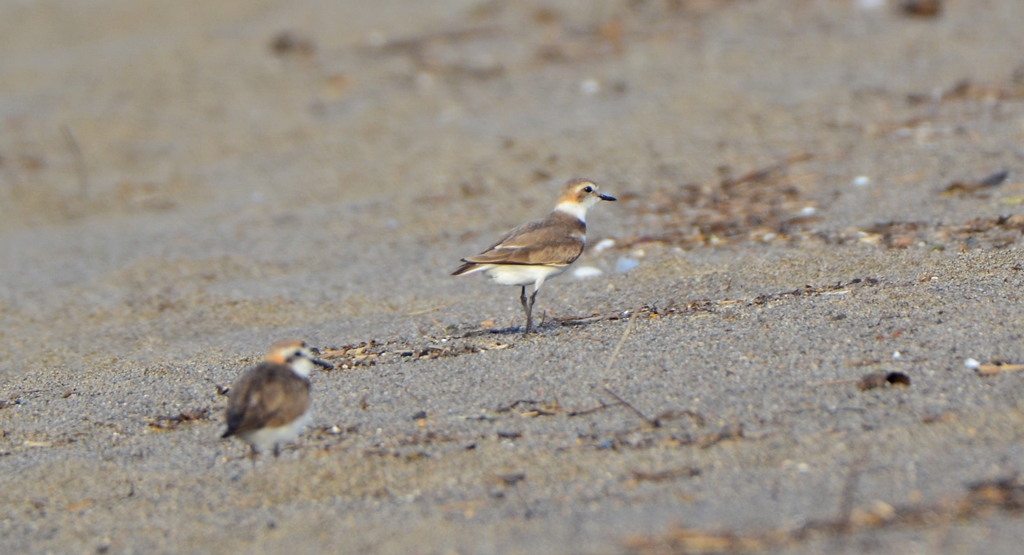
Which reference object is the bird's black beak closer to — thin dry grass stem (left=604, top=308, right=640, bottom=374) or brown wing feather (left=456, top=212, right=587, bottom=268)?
brown wing feather (left=456, top=212, right=587, bottom=268)

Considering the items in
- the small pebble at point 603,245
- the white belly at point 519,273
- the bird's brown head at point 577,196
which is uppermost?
the bird's brown head at point 577,196

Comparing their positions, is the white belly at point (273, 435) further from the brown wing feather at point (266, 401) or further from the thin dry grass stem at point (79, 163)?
the thin dry grass stem at point (79, 163)

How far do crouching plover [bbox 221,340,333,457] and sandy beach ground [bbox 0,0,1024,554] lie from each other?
156 mm

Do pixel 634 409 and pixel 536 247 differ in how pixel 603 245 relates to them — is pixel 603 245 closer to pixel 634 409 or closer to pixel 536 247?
pixel 536 247

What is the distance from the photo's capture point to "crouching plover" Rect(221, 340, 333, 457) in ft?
14.3

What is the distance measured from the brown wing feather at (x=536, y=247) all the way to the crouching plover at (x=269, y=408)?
65.6 inches

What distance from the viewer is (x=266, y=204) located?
34.0ft

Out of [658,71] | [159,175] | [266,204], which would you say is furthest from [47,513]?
[658,71]

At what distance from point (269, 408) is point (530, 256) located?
7.27ft

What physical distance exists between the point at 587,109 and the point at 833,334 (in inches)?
261

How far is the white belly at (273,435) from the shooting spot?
4422 mm

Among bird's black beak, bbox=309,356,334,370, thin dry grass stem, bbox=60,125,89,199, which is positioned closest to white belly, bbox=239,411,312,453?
bird's black beak, bbox=309,356,334,370

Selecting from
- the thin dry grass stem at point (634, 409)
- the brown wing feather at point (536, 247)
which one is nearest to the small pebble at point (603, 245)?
the brown wing feather at point (536, 247)

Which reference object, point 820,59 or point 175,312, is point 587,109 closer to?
point 820,59
